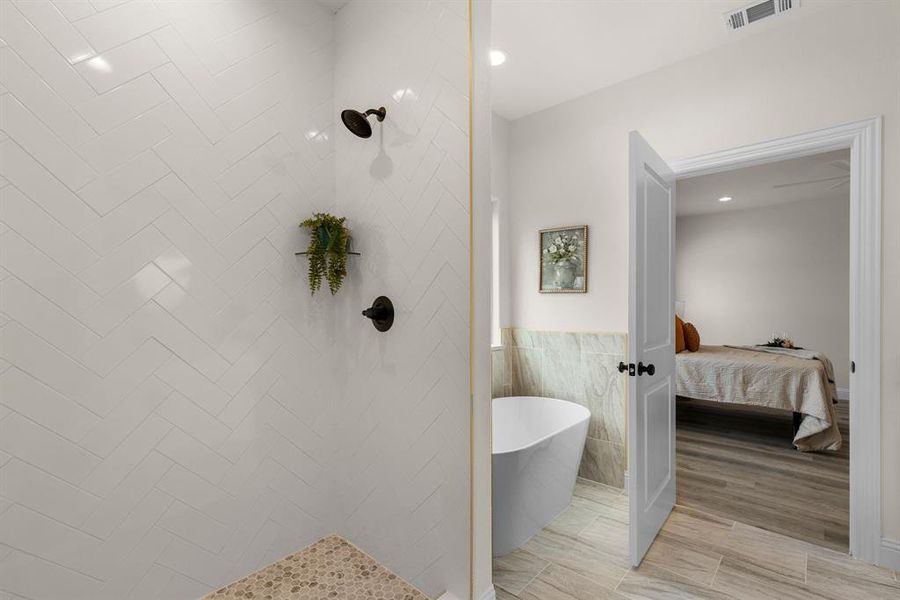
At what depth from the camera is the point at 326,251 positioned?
1.74 metres

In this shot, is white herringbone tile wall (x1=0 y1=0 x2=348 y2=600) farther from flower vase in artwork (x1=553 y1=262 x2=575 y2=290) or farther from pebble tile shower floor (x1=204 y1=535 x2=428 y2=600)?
flower vase in artwork (x1=553 y1=262 x2=575 y2=290)

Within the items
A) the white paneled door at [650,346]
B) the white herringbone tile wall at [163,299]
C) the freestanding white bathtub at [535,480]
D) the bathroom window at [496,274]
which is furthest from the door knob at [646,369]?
the bathroom window at [496,274]

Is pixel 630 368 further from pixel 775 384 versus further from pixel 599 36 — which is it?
pixel 775 384

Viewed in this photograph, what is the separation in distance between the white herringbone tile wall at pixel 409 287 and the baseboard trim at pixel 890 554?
1.95 m

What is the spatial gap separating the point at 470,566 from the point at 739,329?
635cm

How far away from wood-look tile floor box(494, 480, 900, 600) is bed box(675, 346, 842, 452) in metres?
1.32

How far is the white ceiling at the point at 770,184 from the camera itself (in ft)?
14.2

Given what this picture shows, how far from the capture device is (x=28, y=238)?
1.18 metres

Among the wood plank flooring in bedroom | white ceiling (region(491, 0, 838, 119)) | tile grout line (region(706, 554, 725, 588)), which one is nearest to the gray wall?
the wood plank flooring in bedroom

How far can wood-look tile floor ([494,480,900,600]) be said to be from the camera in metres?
1.77

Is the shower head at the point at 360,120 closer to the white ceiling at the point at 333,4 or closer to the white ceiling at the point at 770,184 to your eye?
the white ceiling at the point at 333,4

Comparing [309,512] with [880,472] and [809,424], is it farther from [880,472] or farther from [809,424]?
[809,424]

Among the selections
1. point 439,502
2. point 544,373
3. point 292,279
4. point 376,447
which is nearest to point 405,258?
point 292,279

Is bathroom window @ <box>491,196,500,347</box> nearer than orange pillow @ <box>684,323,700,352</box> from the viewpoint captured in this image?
Yes
